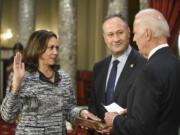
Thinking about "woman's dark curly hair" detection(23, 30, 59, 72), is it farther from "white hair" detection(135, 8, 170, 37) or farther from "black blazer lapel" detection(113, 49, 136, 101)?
"white hair" detection(135, 8, 170, 37)

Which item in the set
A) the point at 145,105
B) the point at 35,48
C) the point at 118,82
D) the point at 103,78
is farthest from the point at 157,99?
the point at 35,48

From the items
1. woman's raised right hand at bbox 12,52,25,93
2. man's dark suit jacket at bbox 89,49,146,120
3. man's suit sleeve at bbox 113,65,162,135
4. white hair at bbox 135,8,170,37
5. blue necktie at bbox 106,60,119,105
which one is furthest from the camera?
blue necktie at bbox 106,60,119,105

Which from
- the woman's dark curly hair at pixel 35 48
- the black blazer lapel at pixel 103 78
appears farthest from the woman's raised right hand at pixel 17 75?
the black blazer lapel at pixel 103 78

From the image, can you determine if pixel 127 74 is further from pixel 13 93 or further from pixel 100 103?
pixel 13 93

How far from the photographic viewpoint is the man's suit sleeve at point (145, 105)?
5.40 feet

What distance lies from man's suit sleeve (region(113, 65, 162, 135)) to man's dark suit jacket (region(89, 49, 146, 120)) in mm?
577

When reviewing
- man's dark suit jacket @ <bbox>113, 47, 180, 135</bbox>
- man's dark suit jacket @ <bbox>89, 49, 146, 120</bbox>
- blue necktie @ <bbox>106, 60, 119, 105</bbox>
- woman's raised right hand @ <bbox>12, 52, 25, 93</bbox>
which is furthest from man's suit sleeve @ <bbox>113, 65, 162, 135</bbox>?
woman's raised right hand @ <bbox>12, 52, 25, 93</bbox>

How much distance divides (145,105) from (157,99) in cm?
7

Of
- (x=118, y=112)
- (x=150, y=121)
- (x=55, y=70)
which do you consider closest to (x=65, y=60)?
(x=55, y=70)

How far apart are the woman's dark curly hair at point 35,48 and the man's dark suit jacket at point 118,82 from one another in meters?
0.53

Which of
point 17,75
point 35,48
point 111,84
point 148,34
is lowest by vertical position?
point 111,84

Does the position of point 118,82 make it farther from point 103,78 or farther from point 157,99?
point 157,99

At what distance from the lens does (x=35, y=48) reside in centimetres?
234

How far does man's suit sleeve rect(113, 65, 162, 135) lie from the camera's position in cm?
165
